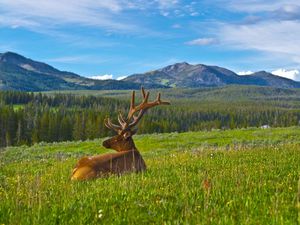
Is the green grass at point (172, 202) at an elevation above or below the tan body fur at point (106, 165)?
above

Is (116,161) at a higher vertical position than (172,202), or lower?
lower

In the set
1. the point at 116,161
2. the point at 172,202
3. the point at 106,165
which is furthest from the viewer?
the point at 116,161

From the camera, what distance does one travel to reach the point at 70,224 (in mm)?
6652

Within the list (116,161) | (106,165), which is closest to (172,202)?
(106,165)

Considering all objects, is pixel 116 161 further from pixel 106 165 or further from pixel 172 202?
pixel 172 202

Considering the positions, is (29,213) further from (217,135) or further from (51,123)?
(51,123)

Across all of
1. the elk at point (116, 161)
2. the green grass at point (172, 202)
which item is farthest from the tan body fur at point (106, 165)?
the green grass at point (172, 202)

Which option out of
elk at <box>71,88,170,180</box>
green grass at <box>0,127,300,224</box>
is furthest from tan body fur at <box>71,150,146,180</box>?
green grass at <box>0,127,300,224</box>

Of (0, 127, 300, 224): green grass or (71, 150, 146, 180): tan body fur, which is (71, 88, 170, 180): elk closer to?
(71, 150, 146, 180): tan body fur

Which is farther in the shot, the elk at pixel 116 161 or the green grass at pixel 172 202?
the elk at pixel 116 161

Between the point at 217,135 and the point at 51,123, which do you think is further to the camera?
the point at 51,123

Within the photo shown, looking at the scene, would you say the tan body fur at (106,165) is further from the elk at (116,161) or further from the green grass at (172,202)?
the green grass at (172,202)

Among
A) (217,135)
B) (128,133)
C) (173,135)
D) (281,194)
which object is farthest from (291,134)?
(281,194)

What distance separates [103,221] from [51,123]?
4495 inches
